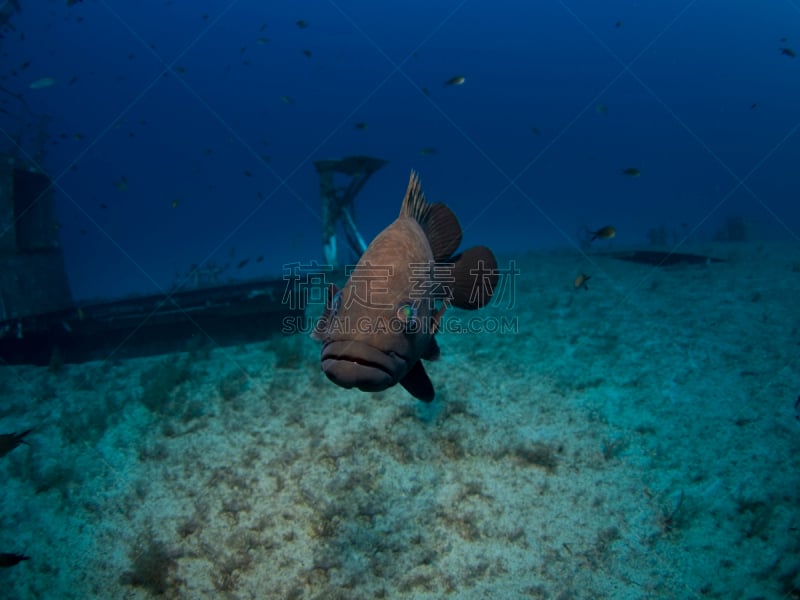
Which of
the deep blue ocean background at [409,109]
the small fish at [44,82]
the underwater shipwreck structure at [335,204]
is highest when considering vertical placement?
the deep blue ocean background at [409,109]

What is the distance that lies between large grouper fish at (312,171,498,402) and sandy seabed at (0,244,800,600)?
210 cm

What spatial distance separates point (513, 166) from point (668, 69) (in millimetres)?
56844

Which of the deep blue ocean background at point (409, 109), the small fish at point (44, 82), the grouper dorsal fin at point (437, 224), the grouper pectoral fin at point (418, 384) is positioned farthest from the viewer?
the deep blue ocean background at point (409, 109)

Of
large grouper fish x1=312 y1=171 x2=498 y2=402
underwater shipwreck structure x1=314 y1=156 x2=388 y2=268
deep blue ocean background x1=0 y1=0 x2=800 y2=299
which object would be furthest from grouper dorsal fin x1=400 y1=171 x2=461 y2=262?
deep blue ocean background x1=0 y1=0 x2=800 y2=299

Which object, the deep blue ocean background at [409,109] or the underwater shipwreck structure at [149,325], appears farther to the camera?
the deep blue ocean background at [409,109]

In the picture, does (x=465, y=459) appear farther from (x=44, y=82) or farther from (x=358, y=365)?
(x=44, y=82)

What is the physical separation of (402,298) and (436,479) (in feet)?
9.59

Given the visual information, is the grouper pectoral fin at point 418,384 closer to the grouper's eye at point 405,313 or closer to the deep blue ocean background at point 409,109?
the grouper's eye at point 405,313

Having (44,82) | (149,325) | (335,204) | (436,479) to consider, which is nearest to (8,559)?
(436,479)

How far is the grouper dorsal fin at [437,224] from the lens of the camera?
10.8 feet

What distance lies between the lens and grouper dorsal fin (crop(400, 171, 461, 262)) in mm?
3285

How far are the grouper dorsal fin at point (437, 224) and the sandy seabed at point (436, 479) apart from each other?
8.61 feet

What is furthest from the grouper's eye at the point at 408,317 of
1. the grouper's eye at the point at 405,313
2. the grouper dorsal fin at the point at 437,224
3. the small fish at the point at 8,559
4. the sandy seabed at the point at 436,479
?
the small fish at the point at 8,559

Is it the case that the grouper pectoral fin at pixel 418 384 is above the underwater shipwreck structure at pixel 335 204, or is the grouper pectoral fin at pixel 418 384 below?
below
